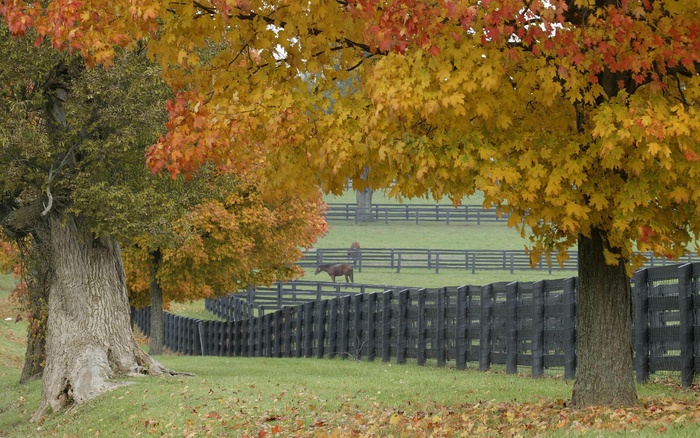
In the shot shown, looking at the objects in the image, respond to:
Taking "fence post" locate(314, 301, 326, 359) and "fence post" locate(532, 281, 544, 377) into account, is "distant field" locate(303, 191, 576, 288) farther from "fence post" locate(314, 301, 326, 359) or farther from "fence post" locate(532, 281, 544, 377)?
"fence post" locate(532, 281, 544, 377)

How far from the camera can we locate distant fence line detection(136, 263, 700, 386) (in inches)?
537

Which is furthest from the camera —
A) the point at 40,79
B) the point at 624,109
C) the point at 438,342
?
the point at 438,342

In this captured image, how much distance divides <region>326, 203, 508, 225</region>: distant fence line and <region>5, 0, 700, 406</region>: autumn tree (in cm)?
6325

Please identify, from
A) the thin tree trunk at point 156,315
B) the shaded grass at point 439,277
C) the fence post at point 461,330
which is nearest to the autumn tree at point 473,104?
the fence post at point 461,330

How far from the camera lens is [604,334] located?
10883 mm

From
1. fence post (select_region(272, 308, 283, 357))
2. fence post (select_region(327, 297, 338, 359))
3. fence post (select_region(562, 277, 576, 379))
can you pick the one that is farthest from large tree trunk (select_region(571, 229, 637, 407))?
fence post (select_region(272, 308, 283, 357))

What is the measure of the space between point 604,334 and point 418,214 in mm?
64243

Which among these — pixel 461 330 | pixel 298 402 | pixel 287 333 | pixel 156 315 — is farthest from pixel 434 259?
pixel 298 402

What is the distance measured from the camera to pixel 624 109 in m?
8.94

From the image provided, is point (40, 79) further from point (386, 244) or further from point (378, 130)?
point (386, 244)

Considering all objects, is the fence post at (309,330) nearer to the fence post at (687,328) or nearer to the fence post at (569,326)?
the fence post at (569,326)

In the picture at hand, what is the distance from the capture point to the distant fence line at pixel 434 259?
5416cm

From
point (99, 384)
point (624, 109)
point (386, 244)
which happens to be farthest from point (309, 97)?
point (386, 244)

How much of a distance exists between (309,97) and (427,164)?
1.51m
